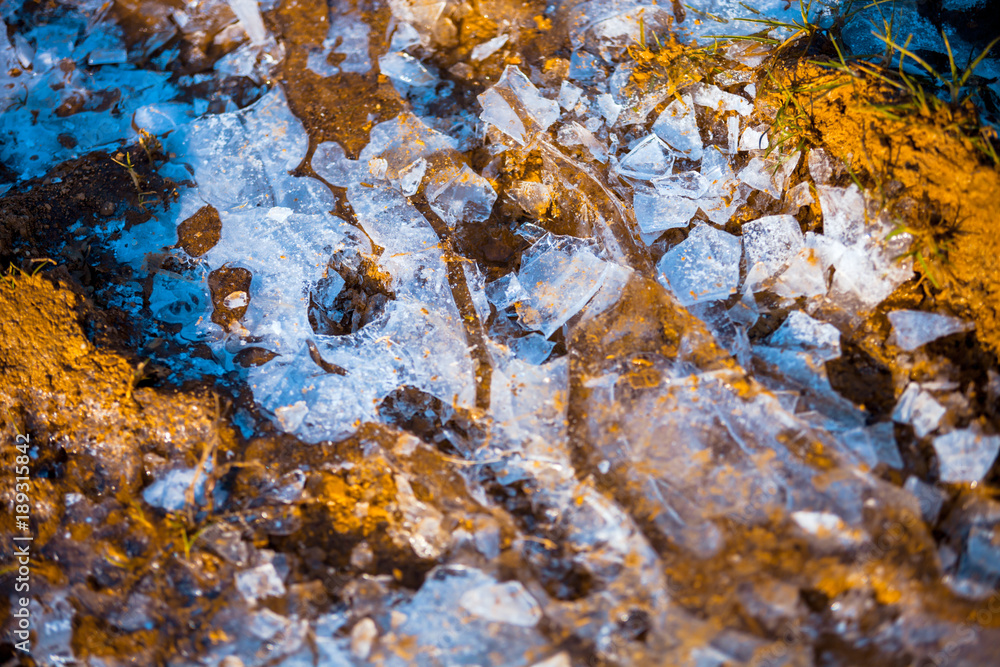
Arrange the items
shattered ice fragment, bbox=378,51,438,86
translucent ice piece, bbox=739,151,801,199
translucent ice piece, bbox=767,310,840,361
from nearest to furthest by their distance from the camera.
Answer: translucent ice piece, bbox=767,310,840,361, translucent ice piece, bbox=739,151,801,199, shattered ice fragment, bbox=378,51,438,86

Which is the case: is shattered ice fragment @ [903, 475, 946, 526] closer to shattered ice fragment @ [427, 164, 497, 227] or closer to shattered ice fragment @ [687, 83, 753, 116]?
shattered ice fragment @ [687, 83, 753, 116]

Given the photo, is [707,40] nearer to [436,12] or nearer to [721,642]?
[436,12]

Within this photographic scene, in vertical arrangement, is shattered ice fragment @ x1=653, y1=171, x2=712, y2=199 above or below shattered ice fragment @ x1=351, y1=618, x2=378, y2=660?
above

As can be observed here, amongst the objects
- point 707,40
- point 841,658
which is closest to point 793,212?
point 707,40

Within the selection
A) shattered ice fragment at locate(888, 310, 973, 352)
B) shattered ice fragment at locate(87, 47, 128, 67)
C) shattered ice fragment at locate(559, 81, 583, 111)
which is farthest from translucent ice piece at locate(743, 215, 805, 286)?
shattered ice fragment at locate(87, 47, 128, 67)

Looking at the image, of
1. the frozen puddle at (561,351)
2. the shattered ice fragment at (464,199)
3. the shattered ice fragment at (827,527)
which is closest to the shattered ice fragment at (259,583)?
the frozen puddle at (561,351)

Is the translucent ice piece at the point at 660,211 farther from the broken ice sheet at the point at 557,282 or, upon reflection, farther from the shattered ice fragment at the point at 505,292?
the shattered ice fragment at the point at 505,292

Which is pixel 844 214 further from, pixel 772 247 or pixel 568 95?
pixel 568 95
